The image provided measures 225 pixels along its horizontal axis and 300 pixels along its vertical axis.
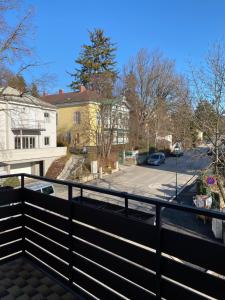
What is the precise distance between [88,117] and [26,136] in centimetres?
652

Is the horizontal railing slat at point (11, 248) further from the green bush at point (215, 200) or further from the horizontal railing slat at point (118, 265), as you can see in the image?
the green bush at point (215, 200)

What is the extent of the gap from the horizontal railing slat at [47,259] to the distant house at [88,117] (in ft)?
71.9

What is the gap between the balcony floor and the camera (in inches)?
110

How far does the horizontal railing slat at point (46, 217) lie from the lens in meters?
2.89

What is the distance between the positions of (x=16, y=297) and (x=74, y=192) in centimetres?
126

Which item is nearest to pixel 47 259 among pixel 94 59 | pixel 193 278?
pixel 193 278

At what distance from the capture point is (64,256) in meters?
2.91

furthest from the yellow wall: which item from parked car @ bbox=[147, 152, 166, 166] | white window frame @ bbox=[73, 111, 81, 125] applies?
parked car @ bbox=[147, 152, 166, 166]

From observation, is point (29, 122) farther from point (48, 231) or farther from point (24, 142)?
point (48, 231)

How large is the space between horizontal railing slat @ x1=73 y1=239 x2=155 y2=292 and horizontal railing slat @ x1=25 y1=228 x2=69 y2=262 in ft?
0.84

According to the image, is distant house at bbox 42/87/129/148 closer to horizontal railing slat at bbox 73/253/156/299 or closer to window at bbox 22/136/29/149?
window at bbox 22/136/29/149

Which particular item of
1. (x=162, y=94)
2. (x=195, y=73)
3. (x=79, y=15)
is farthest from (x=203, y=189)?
(x=162, y=94)

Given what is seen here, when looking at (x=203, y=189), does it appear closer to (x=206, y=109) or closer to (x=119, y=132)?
(x=206, y=109)

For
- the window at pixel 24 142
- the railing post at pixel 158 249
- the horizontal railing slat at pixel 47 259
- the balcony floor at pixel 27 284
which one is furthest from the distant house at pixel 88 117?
the railing post at pixel 158 249
